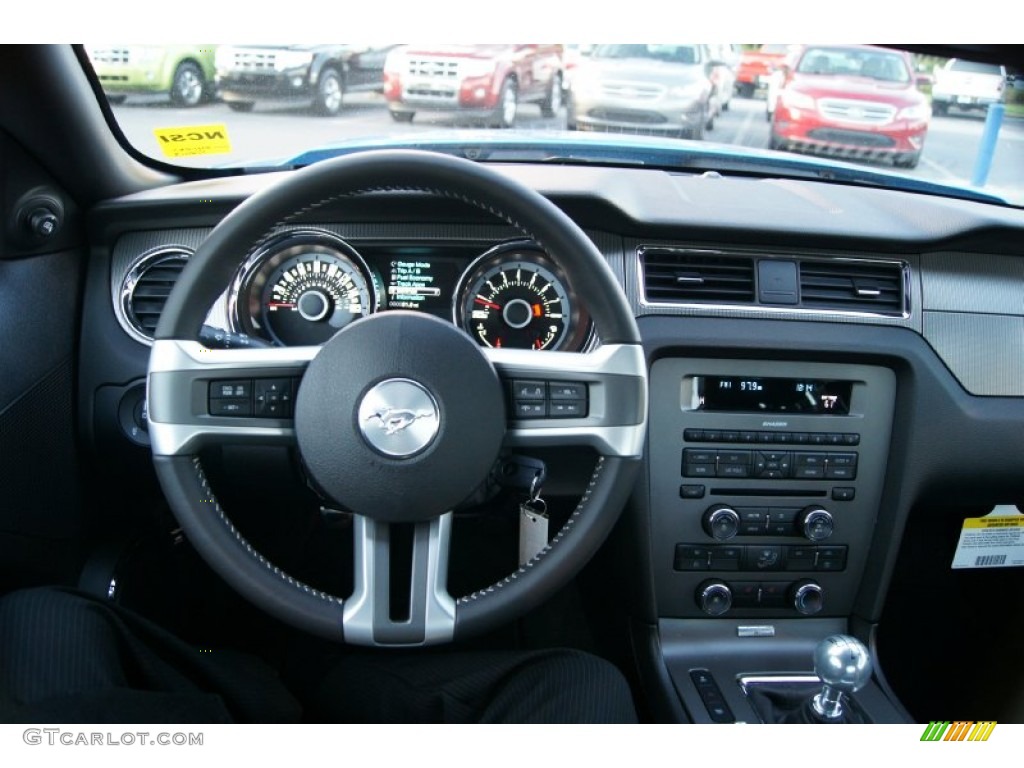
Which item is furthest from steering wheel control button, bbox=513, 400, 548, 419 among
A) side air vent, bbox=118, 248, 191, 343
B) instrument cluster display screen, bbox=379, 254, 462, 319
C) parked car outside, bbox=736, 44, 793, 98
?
side air vent, bbox=118, 248, 191, 343

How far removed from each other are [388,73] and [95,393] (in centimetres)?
98

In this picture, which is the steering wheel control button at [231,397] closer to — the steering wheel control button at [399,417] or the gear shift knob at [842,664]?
the steering wheel control button at [399,417]

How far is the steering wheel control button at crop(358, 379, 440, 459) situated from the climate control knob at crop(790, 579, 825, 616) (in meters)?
1.20

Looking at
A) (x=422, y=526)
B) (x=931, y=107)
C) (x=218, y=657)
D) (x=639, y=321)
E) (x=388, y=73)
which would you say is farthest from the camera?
(x=931, y=107)

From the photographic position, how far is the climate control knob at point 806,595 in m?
2.22

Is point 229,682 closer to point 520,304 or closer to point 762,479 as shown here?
point 520,304

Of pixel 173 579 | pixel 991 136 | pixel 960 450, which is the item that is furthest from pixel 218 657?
pixel 991 136

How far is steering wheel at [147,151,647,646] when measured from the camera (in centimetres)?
142

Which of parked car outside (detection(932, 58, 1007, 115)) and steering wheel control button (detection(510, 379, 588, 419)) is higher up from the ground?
parked car outside (detection(932, 58, 1007, 115))

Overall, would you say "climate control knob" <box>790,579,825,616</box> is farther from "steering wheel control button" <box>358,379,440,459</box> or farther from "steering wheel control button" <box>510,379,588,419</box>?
"steering wheel control button" <box>358,379,440,459</box>

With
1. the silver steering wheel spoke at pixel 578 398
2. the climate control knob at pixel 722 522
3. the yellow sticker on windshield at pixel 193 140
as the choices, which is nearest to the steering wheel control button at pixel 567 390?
the silver steering wheel spoke at pixel 578 398

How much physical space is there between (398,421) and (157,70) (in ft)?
3.75

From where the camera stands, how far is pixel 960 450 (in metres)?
2.14

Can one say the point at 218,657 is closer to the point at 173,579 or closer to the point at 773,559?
the point at 173,579
